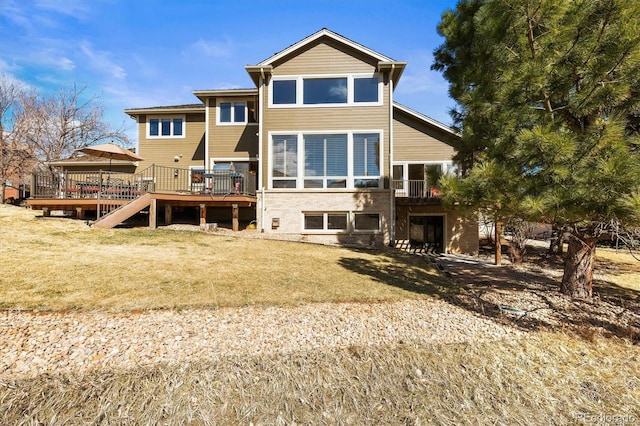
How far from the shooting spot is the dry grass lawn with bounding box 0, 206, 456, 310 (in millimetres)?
5902

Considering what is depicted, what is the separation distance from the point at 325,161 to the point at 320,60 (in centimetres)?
458

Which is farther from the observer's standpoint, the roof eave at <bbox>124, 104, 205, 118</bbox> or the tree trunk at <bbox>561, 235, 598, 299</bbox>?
the roof eave at <bbox>124, 104, 205, 118</bbox>

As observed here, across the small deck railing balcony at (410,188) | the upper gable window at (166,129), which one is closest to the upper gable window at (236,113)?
the upper gable window at (166,129)

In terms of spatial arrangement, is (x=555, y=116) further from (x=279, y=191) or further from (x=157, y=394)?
(x=279, y=191)

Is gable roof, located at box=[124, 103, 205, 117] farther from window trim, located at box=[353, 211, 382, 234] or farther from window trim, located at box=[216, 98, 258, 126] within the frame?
window trim, located at box=[353, 211, 382, 234]

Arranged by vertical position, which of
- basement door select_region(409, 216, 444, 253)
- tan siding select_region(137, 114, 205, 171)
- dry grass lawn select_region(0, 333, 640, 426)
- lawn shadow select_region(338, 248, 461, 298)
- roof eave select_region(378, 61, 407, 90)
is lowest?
dry grass lawn select_region(0, 333, 640, 426)

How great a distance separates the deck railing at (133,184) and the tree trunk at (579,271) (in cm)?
1153

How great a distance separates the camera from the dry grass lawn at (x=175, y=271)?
5.90 m

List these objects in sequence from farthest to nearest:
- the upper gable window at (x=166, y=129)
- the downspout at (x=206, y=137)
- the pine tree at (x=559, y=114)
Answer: the upper gable window at (x=166, y=129) → the downspout at (x=206, y=137) → the pine tree at (x=559, y=114)

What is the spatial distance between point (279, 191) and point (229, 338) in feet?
30.6

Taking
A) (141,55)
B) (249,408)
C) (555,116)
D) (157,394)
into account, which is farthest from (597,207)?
(141,55)

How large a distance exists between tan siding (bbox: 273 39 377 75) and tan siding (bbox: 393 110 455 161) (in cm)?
384

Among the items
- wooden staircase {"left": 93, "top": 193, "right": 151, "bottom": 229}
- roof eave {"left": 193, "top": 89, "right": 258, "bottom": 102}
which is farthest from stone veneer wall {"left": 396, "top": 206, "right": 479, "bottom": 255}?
wooden staircase {"left": 93, "top": 193, "right": 151, "bottom": 229}

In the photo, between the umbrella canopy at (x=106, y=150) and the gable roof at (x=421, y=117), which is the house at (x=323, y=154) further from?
the gable roof at (x=421, y=117)
